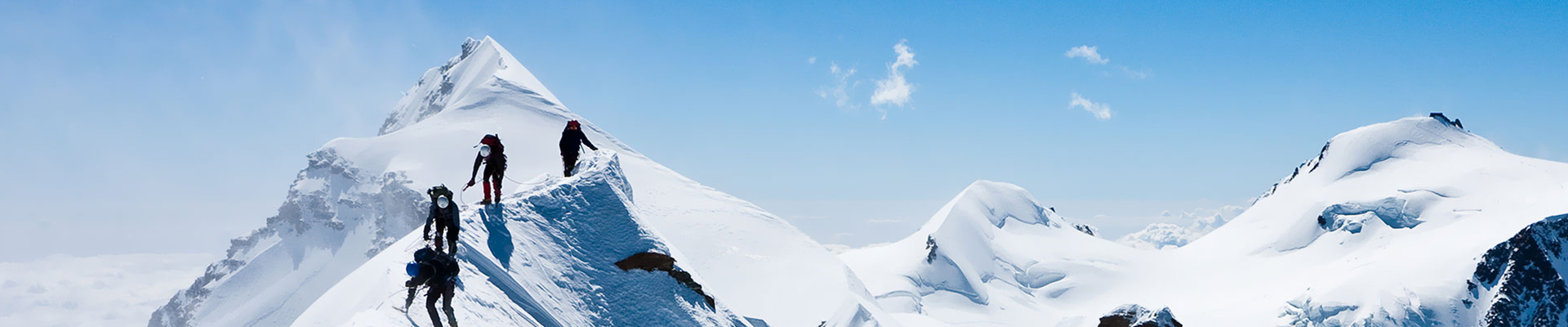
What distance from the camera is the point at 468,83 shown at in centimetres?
15362

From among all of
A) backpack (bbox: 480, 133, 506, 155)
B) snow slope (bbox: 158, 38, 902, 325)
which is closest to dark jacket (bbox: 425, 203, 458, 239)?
backpack (bbox: 480, 133, 506, 155)

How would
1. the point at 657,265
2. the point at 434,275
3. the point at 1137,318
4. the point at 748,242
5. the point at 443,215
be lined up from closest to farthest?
the point at 434,275
the point at 443,215
the point at 657,265
the point at 1137,318
the point at 748,242

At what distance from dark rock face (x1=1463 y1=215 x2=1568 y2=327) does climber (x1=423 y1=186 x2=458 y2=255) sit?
179m

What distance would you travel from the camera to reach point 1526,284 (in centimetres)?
15825

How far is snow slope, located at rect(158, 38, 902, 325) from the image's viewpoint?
77.6 meters

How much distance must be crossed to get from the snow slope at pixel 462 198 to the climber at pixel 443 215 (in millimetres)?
45682

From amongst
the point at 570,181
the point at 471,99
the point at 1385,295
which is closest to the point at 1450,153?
the point at 1385,295

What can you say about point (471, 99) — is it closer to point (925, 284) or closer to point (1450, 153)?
point (925, 284)

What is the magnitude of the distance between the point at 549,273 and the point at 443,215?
14.3 ft

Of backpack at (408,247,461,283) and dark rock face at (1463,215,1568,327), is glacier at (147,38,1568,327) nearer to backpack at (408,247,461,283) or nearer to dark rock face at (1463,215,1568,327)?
dark rock face at (1463,215,1568,327)

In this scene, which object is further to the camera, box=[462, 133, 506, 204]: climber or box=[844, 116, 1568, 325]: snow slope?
box=[844, 116, 1568, 325]: snow slope

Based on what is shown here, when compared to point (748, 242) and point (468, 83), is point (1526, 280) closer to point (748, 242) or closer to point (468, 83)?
point (748, 242)

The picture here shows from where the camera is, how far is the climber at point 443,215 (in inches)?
688

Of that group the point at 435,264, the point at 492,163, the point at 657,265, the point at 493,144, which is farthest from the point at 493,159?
the point at 435,264
